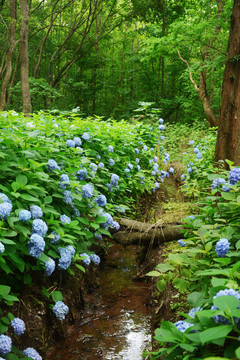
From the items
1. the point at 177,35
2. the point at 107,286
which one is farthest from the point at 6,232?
the point at 177,35

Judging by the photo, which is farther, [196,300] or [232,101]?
[232,101]

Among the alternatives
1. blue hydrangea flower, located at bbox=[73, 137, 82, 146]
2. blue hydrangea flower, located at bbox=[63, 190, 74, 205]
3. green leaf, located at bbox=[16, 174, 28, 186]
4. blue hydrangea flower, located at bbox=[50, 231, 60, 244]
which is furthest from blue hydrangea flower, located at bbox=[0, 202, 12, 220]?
blue hydrangea flower, located at bbox=[73, 137, 82, 146]

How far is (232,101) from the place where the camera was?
4.24 meters

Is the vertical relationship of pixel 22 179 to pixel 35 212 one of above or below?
above

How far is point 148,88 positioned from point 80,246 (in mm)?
15982

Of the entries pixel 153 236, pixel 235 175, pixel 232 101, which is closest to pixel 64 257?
pixel 235 175

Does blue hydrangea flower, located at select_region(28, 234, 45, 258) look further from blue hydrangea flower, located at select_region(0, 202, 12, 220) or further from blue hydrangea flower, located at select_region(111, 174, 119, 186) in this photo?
blue hydrangea flower, located at select_region(111, 174, 119, 186)

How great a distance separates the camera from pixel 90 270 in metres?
3.36

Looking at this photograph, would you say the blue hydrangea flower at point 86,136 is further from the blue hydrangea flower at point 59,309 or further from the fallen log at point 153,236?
the blue hydrangea flower at point 59,309

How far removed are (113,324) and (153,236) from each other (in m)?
1.21

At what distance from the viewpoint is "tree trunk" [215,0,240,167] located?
4.09m

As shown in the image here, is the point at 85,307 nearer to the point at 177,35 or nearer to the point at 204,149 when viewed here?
the point at 204,149

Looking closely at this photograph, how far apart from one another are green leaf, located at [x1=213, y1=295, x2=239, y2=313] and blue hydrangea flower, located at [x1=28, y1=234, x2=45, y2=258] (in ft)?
3.91

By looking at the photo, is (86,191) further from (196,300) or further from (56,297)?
(196,300)
